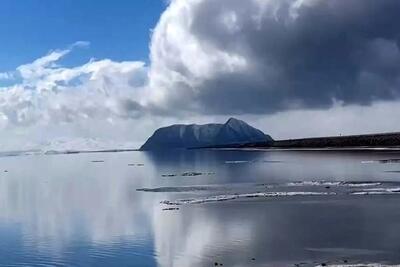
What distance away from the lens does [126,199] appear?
46.8 m

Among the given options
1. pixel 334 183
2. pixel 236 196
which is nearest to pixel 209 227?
pixel 236 196

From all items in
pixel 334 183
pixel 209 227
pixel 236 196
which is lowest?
pixel 209 227

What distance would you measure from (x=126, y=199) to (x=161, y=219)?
45.1 feet

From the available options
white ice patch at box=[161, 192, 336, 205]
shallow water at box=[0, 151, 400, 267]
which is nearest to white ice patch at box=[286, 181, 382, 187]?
shallow water at box=[0, 151, 400, 267]

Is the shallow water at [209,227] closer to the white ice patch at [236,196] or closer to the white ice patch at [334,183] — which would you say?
the white ice patch at [236,196]

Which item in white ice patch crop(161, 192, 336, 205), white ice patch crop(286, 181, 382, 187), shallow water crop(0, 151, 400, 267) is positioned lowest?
shallow water crop(0, 151, 400, 267)

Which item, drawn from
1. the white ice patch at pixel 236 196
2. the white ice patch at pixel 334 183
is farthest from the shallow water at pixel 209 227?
the white ice patch at pixel 334 183

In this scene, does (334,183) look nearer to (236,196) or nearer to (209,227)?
(236,196)

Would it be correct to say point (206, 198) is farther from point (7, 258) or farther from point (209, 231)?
point (7, 258)

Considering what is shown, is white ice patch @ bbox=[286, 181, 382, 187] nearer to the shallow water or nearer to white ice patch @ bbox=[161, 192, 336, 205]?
the shallow water

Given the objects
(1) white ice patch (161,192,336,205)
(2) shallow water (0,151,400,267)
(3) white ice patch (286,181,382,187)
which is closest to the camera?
(2) shallow water (0,151,400,267)

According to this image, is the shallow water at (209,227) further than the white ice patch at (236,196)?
No

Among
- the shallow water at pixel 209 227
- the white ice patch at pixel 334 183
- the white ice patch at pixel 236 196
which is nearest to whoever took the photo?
the shallow water at pixel 209 227

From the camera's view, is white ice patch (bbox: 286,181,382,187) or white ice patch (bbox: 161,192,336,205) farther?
white ice patch (bbox: 286,181,382,187)
